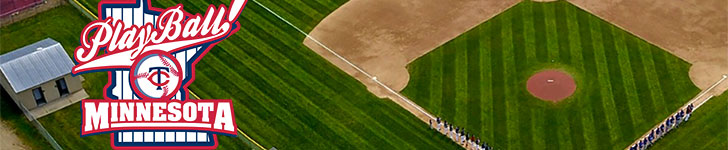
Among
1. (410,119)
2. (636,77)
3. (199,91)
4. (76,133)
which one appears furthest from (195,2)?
(636,77)

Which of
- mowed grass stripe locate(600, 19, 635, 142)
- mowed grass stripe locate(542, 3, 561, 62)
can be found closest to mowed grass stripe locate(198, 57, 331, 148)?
mowed grass stripe locate(542, 3, 561, 62)

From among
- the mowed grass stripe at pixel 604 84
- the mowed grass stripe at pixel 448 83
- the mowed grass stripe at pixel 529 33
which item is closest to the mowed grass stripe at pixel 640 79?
the mowed grass stripe at pixel 604 84

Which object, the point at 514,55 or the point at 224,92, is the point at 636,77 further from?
the point at 224,92

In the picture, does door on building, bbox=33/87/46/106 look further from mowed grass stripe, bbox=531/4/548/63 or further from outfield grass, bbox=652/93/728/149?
outfield grass, bbox=652/93/728/149

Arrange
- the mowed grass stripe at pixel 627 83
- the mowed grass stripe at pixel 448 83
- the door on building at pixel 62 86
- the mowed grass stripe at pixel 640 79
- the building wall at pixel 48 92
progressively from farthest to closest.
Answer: the door on building at pixel 62 86 → the building wall at pixel 48 92 → the mowed grass stripe at pixel 448 83 → the mowed grass stripe at pixel 640 79 → the mowed grass stripe at pixel 627 83

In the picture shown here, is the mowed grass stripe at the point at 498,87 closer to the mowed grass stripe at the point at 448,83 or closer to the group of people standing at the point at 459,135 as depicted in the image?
the group of people standing at the point at 459,135

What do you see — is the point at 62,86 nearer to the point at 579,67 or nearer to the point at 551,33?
the point at 551,33
